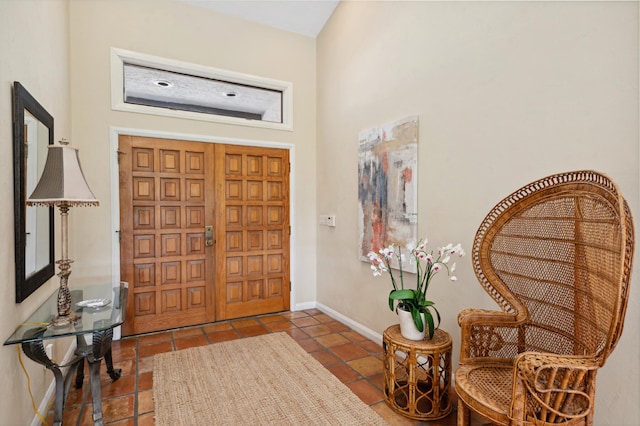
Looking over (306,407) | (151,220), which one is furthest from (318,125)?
(306,407)

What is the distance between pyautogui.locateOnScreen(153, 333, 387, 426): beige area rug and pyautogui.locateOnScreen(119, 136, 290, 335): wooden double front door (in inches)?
30.4

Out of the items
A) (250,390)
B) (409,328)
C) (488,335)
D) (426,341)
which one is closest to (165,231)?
(250,390)

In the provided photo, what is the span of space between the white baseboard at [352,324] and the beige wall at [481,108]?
2.2 inches

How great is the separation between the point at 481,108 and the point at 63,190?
2.48m

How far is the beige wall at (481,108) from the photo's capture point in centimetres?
151

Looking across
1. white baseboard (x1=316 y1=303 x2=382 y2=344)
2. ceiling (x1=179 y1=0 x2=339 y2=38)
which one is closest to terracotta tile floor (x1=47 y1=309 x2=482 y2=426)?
white baseboard (x1=316 y1=303 x2=382 y2=344)

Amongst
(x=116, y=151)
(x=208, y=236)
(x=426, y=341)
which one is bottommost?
(x=426, y=341)

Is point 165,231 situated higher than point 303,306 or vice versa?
point 165,231

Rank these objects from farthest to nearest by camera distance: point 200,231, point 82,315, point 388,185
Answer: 1. point 200,231
2. point 388,185
3. point 82,315

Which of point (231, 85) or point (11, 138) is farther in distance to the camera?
point (231, 85)

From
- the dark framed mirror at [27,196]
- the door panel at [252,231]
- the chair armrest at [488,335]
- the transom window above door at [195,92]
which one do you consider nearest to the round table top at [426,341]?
the chair armrest at [488,335]

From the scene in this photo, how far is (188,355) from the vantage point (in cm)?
287

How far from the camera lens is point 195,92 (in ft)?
12.1

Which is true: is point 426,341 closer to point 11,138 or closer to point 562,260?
point 562,260
